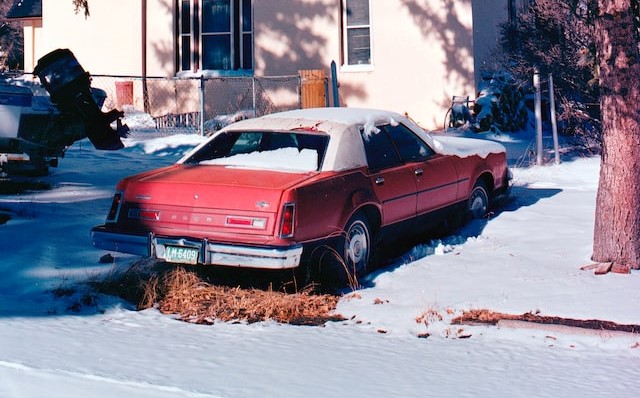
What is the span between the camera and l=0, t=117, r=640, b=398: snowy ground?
5.24 metres

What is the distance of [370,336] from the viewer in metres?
6.50

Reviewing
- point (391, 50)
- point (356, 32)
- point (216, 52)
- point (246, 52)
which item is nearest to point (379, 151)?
point (391, 50)

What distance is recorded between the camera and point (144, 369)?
5.45m

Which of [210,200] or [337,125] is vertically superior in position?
[337,125]

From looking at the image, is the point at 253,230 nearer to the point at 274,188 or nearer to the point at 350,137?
the point at 274,188

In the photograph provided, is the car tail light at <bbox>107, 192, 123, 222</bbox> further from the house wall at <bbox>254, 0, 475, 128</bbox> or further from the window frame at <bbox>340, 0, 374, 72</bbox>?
the window frame at <bbox>340, 0, 374, 72</bbox>

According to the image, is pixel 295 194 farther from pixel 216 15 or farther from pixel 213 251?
pixel 216 15

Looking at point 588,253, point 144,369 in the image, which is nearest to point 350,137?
point 588,253

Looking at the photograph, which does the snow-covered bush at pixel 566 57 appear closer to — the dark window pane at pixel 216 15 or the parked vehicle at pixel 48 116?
the parked vehicle at pixel 48 116

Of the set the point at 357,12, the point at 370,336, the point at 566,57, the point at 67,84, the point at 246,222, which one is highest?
the point at 357,12

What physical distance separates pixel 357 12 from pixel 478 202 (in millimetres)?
10594

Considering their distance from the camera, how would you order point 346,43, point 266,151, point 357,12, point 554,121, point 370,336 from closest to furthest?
1. point 370,336
2. point 266,151
3. point 554,121
4. point 357,12
5. point 346,43

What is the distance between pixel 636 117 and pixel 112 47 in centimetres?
1769

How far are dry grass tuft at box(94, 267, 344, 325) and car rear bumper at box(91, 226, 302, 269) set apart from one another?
280mm
